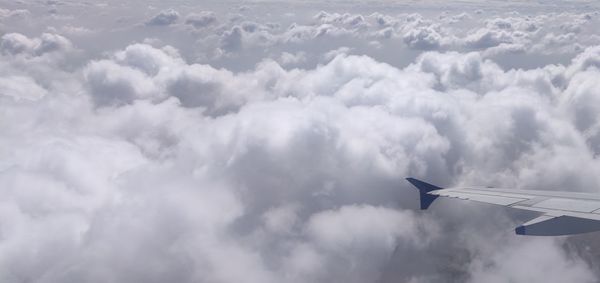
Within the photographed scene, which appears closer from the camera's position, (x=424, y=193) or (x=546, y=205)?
(x=546, y=205)

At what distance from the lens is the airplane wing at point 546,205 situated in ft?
36.7

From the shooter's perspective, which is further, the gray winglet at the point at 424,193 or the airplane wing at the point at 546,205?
the gray winglet at the point at 424,193

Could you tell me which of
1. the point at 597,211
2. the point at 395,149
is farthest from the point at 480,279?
the point at 597,211

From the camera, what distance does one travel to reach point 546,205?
13.9 metres

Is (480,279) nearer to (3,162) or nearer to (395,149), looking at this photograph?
(395,149)

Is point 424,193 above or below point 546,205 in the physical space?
below

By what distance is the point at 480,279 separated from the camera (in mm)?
98312

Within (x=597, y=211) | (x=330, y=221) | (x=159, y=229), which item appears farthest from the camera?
(x=330, y=221)

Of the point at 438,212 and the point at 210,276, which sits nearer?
the point at 210,276

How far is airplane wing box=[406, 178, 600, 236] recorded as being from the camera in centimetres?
1118

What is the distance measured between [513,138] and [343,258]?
126 metres

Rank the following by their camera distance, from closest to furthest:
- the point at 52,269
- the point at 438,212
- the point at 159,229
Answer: the point at 52,269
the point at 159,229
the point at 438,212

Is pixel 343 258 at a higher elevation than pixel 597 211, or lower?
lower

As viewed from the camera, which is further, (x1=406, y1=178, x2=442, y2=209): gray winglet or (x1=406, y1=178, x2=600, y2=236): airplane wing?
(x1=406, y1=178, x2=442, y2=209): gray winglet
